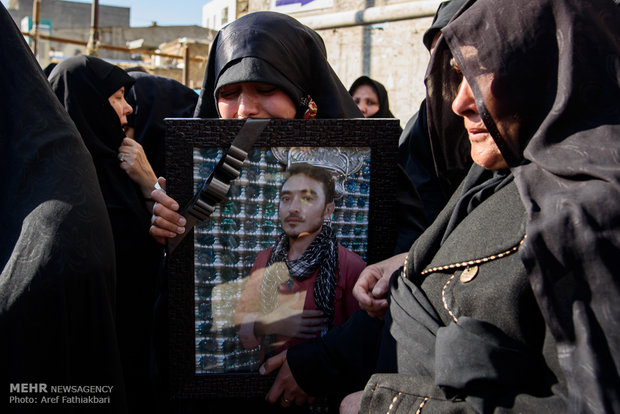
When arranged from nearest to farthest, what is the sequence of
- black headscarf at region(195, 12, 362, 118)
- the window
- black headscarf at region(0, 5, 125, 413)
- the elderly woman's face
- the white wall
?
the elderly woman's face → black headscarf at region(0, 5, 125, 413) → black headscarf at region(195, 12, 362, 118) → the window → the white wall

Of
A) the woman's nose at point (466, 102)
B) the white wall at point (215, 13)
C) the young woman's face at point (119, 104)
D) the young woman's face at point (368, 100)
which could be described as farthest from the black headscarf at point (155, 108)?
the white wall at point (215, 13)

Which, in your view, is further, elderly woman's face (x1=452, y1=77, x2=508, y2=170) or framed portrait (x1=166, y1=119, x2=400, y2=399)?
framed portrait (x1=166, y1=119, x2=400, y2=399)

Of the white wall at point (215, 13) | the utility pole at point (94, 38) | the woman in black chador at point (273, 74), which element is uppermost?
the white wall at point (215, 13)

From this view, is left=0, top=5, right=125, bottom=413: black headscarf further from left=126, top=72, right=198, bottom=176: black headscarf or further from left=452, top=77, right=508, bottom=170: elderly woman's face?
left=126, top=72, right=198, bottom=176: black headscarf

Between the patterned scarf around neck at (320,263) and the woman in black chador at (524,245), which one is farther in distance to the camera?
the patterned scarf around neck at (320,263)

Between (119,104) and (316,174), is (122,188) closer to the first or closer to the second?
(119,104)

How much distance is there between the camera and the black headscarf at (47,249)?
150 cm

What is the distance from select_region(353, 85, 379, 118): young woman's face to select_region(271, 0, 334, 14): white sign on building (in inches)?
144

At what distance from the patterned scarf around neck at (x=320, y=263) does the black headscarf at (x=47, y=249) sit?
54 centimetres

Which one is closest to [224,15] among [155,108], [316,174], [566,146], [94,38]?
[94,38]

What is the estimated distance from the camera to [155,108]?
369cm

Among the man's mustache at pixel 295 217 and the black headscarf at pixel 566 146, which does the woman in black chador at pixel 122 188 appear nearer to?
the man's mustache at pixel 295 217

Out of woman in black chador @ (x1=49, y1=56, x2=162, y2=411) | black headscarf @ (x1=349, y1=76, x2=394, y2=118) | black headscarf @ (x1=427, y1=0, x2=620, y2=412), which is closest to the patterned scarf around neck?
black headscarf @ (x1=427, y1=0, x2=620, y2=412)

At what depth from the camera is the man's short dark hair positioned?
1623 millimetres
